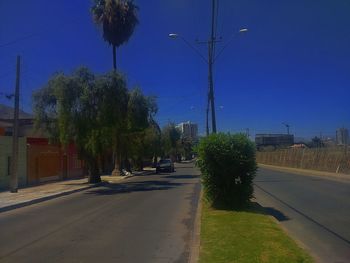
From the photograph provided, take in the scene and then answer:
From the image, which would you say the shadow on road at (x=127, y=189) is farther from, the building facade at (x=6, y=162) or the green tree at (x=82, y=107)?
the building facade at (x=6, y=162)

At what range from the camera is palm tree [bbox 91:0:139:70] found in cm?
4612

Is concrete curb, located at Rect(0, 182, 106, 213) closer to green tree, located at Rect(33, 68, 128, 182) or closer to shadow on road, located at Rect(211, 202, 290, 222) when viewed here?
green tree, located at Rect(33, 68, 128, 182)

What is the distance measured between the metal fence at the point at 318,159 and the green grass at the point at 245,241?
19892 mm

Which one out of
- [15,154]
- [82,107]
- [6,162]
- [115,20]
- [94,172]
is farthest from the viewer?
[115,20]

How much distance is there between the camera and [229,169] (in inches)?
634

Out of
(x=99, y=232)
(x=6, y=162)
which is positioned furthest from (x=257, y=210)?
(x=6, y=162)

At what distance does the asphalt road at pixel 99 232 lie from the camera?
9852 mm

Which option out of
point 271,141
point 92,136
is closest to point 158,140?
point 92,136

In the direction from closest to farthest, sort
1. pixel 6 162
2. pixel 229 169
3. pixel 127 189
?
pixel 229 169 → pixel 127 189 → pixel 6 162

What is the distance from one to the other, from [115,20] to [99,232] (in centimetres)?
3565

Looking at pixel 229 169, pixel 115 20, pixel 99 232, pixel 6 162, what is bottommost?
pixel 99 232

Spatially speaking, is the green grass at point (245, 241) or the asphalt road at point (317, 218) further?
the asphalt road at point (317, 218)

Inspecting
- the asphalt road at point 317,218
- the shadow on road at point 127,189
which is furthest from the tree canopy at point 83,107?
the asphalt road at point 317,218

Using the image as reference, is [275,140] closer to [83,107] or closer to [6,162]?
[83,107]
